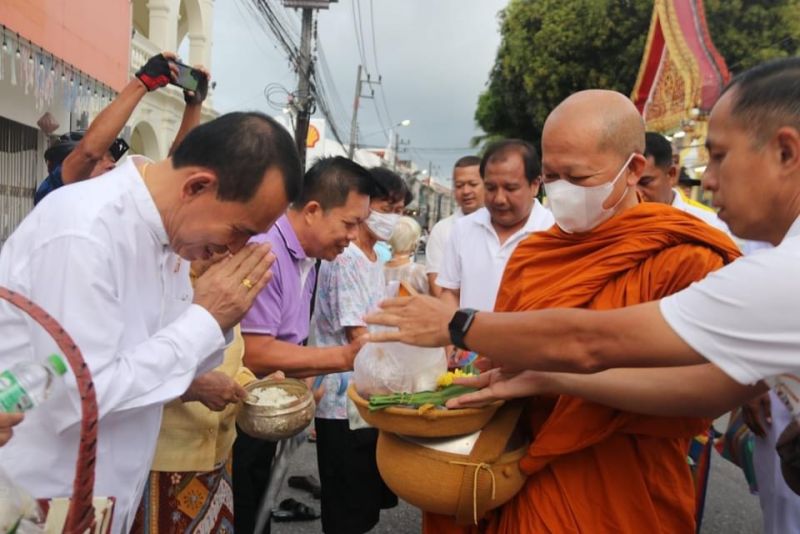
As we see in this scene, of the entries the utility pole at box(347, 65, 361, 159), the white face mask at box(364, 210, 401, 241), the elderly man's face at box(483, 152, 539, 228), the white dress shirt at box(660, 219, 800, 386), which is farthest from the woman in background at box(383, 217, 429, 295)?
the utility pole at box(347, 65, 361, 159)

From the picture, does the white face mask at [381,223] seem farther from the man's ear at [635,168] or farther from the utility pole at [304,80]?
the utility pole at [304,80]

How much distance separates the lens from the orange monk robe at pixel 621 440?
58.7 inches

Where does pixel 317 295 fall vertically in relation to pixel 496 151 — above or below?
below

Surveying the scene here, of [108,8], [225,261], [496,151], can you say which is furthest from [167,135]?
[225,261]

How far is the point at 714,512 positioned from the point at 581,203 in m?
3.11

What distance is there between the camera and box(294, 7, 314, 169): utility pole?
13.6 meters

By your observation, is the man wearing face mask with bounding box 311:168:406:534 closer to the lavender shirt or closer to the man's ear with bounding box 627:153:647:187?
the lavender shirt

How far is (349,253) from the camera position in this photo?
119 inches

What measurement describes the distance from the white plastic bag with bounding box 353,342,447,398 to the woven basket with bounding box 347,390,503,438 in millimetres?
140

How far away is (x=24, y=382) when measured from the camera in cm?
100

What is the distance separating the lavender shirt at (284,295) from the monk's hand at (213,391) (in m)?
0.44

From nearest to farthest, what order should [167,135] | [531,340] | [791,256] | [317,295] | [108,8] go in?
1. [791,256]
2. [531,340]
3. [317,295]
4. [108,8]
5. [167,135]

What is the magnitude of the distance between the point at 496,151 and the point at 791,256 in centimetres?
235

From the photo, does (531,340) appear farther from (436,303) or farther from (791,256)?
(791,256)
